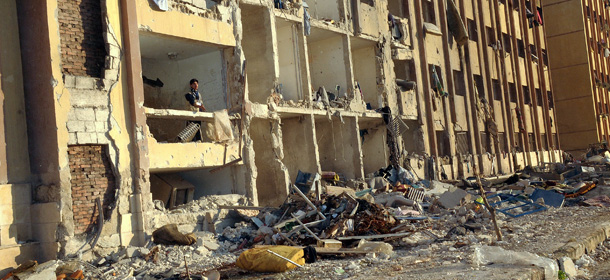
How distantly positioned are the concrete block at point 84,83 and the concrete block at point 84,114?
1.37 ft

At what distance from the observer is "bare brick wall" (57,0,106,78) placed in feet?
38.0

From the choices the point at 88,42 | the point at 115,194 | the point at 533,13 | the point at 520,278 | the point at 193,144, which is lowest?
the point at 520,278

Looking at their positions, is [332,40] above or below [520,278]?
above

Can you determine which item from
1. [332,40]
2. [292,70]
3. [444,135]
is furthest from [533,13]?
[292,70]

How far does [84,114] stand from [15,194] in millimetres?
1780

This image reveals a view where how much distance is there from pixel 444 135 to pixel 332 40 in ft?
25.4

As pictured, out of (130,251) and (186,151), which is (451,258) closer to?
(130,251)

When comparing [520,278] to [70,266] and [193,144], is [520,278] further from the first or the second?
[193,144]

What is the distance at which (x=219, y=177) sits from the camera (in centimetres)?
1531

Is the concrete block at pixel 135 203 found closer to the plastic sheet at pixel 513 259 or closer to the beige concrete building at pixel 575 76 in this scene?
the plastic sheet at pixel 513 259

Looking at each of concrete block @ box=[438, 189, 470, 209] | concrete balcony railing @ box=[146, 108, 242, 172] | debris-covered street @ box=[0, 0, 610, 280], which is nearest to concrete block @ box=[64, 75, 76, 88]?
debris-covered street @ box=[0, 0, 610, 280]

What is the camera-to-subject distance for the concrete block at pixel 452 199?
15.6m

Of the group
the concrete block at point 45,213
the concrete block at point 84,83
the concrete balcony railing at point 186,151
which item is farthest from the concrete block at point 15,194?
the concrete balcony railing at point 186,151

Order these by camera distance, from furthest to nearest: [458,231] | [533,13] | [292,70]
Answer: [533,13] < [292,70] < [458,231]
